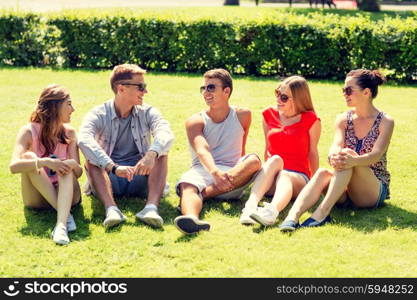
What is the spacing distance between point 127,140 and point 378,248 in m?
2.83

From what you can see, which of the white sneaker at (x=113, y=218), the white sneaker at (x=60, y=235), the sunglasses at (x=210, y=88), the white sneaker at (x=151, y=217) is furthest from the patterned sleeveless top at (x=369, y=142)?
the white sneaker at (x=60, y=235)

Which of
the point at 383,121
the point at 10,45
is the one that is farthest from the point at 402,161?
the point at 10,45

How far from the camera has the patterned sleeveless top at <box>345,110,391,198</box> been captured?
21.6 feet

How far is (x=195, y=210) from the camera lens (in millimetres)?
6355

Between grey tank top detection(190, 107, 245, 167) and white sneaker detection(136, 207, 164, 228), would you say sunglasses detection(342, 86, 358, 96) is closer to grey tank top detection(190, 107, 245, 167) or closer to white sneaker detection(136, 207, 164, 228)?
grey tank top detection(190, 107, 245, 167)

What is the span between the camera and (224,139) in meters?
7.15

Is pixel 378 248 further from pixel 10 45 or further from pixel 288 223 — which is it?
pixel 10 45

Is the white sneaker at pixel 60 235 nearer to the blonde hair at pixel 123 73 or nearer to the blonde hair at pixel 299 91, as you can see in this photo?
the blonde hair at pixel 123 73

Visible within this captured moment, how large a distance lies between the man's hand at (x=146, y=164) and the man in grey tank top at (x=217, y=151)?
459 mm

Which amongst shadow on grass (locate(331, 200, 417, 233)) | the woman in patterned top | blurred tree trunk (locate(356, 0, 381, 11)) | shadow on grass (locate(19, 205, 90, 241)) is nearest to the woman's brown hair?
shadow on grass (locate(19, 205, 90, 241))

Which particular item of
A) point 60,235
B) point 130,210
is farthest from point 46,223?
point 130,210

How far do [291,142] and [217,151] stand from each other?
82cm

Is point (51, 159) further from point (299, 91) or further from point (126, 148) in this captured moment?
point (299, 91)

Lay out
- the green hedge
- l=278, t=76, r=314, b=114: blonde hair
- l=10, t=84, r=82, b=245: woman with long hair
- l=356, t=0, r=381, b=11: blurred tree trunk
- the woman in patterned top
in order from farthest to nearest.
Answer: l=356, t=0, r=381, b=11: blurred tree trunk
the green hedge
l=278, t=76, r=314, b=114: blonde hair
the woman in patterned top
l=10, t=84, r=82, b=245: woman with long hair
